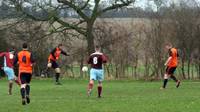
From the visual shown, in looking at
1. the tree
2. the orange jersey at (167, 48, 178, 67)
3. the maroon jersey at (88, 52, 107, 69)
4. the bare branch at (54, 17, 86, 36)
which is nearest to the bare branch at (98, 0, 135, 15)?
the tree

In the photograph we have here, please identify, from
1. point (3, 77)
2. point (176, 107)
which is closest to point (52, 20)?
point (3, 77)

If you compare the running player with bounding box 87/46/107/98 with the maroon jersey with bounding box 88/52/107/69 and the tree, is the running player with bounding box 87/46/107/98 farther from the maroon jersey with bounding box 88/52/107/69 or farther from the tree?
the tree

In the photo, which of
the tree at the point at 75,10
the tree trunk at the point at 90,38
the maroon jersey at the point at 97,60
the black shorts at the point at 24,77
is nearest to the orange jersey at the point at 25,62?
the black shorts at the point at 24,77

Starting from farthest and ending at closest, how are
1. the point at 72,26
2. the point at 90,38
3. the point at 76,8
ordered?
the point at 90,38 → the point at 72,26 → the point at 76,8

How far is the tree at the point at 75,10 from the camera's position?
4309 cm

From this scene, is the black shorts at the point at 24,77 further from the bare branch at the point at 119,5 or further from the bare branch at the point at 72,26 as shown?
the bare branch at the point at 119,5

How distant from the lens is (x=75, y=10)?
4406 centimetres

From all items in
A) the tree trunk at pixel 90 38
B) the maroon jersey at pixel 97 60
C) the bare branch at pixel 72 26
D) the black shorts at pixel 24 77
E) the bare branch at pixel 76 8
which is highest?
the bare branch at pixel 76 8

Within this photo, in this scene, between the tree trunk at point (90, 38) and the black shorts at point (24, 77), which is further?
the tree trunk at point (90, 38)

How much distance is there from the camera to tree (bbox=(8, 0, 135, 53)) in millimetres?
43094

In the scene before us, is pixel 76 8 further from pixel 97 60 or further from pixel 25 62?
pixel 25 62

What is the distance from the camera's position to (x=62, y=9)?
145 ft

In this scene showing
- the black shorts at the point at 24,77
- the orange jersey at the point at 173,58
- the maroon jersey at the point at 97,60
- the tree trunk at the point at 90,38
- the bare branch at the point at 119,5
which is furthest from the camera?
the tree trunk at the point at 90,38

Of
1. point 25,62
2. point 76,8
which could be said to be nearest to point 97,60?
point 25,62
